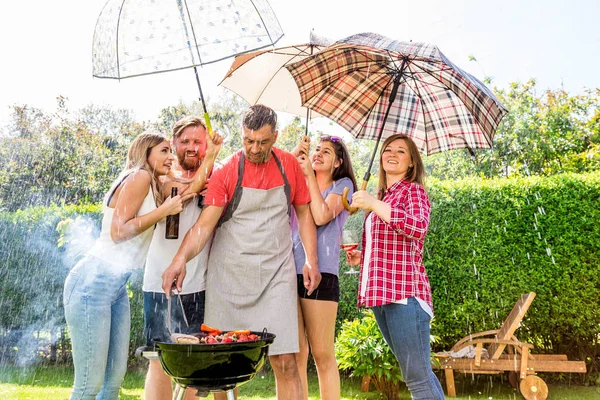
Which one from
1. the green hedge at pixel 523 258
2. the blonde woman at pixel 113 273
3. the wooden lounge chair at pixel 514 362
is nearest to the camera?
the blonde woman at pixel 113 273

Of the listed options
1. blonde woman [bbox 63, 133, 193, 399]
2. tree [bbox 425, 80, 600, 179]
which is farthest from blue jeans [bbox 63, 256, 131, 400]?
tree [bbox 425, 80, 600, 179]

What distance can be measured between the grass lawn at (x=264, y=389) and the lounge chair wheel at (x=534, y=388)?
11.0 inches

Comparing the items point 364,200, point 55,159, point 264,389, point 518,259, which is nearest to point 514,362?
point 518,259

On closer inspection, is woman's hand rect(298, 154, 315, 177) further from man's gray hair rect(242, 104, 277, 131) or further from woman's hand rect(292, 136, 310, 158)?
man's gray hair rect(242, 104, 277, 131)

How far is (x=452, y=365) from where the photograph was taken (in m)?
5.90

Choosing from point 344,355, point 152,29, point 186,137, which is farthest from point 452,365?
point 152,29

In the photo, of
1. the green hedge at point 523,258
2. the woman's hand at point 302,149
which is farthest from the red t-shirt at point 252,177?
the green hedge at point 523,258

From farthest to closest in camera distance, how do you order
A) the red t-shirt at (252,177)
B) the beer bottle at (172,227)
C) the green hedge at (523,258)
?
the green hedge at (523,258), the beer bottle at (172,227), the red t-shirt at (252,177)

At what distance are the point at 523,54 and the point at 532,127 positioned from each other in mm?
2635

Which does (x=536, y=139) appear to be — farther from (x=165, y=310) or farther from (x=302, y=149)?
(x=165, y=310)

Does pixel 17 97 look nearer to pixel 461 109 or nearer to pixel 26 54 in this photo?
pixel 26 54

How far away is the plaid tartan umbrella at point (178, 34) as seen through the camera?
10.5ft

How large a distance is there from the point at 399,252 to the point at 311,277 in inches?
21.5

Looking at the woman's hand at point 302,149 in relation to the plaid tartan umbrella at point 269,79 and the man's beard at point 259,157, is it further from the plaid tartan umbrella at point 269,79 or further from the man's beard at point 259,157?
the plaid tartan umbrella at point 269,79
